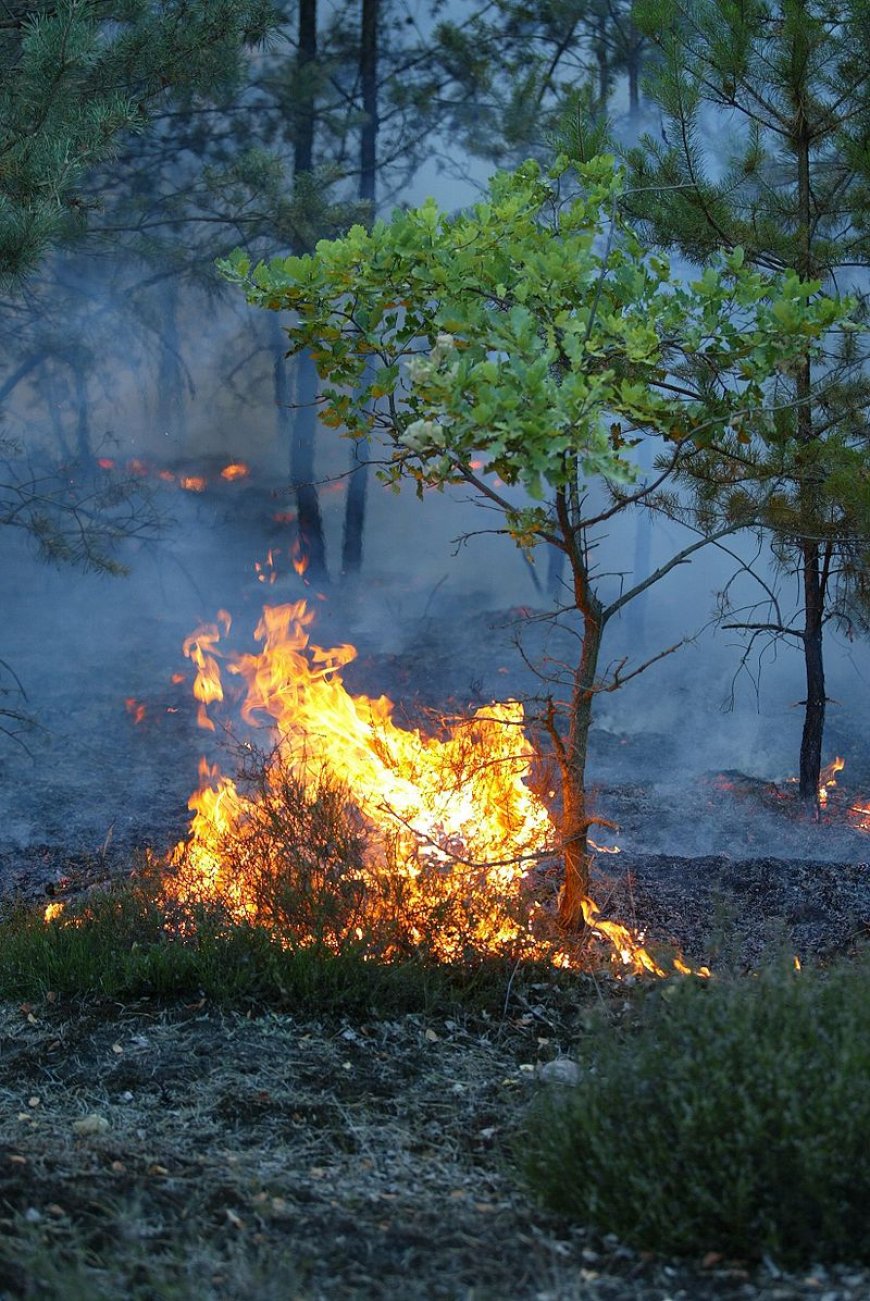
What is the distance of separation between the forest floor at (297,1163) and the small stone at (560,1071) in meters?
0.03

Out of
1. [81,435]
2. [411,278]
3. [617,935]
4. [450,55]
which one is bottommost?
[617,935]

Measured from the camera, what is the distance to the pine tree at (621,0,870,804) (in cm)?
647

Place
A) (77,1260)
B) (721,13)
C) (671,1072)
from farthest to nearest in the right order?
(721,13) < (671,1072) < (77,1260)

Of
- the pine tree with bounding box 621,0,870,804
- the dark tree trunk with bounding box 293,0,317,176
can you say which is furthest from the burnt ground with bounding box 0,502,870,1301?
the dark tree trunk with bounding box 293,0,317,176

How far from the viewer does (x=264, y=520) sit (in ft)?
42.8

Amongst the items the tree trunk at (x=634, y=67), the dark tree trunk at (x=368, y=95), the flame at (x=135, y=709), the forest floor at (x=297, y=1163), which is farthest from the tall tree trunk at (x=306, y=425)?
the forest floor at (x=297, y=1163)

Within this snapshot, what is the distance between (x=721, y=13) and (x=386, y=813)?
15.0 feet

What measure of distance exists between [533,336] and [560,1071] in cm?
199

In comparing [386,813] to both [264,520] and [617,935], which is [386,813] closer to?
[617,935]

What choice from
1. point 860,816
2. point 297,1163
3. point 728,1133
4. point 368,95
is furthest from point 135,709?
point 728,1133

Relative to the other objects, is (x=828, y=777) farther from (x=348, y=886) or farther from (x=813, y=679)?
(x=348, y=886)

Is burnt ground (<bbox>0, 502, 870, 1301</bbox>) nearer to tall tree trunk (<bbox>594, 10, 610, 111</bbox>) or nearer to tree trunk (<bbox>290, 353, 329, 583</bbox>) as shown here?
tree trunk (<bbox>290, 353, 329, 583</bbox>)

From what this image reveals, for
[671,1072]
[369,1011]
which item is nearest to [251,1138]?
[369,1011]

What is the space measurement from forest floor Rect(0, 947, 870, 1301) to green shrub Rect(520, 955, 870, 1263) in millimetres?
69
